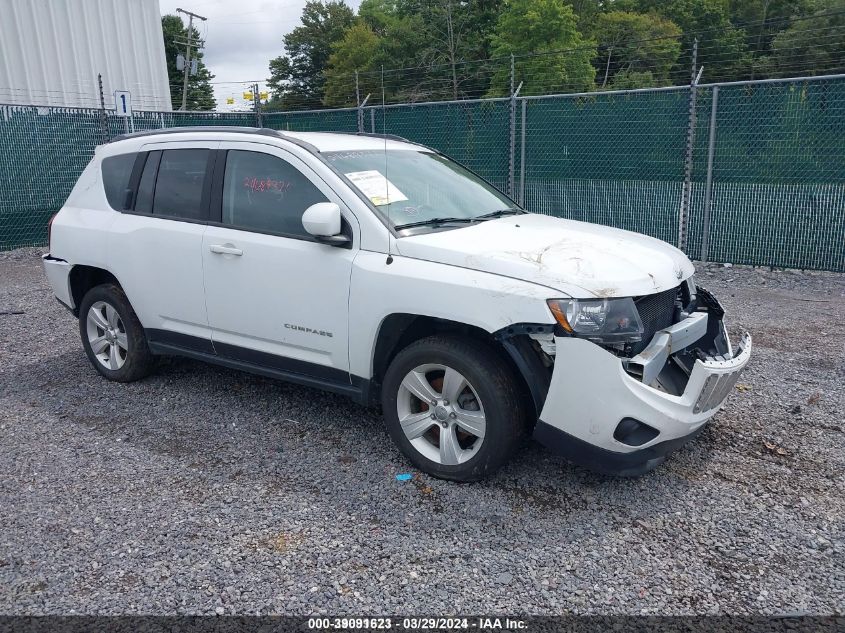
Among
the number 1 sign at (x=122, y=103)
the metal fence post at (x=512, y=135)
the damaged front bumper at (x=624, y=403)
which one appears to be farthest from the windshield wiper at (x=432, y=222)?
the number 1 sign at (x=122, y=103)

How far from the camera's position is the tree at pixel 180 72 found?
62281 mm

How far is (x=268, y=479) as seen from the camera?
12.8ft

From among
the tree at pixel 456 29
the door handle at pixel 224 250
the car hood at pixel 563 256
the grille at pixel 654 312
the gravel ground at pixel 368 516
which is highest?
the tree at pixel 456 29

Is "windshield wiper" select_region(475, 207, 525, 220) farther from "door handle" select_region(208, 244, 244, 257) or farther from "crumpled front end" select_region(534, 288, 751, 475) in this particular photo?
"door handle" select_region(208, 244, 244, 257)

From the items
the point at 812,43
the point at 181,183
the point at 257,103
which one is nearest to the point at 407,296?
the point at 181,183

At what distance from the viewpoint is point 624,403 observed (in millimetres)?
3275

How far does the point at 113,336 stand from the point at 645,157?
296 inches

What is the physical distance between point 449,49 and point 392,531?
52476mm

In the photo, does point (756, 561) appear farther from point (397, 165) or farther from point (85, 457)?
point (85, 457)

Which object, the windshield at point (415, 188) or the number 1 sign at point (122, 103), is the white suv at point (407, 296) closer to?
the windshield at point (415, 188)

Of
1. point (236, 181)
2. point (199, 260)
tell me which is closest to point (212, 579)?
point (199, 260)

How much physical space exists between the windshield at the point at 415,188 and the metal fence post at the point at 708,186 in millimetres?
5288

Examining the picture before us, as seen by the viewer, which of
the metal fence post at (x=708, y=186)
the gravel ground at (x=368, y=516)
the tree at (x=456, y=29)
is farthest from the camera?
the tree at (x=456, y=29)

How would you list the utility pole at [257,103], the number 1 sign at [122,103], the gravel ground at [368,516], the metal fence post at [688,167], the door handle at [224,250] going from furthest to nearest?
1. the utility pole at [257,103]
2. the number 1 sign at [122,103]
3. the metal fence post at [688,167]
4. the door handle at [224,250]
5. the gravel ground at [368,516]
